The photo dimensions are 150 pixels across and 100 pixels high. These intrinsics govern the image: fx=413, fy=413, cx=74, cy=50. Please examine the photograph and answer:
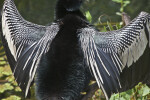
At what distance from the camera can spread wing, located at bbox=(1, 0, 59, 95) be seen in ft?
8.95

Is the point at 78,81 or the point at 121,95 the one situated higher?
the point at 78,81

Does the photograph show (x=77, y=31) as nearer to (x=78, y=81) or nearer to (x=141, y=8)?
(x=78, y=81)

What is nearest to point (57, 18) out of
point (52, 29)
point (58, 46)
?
point (52, 29)

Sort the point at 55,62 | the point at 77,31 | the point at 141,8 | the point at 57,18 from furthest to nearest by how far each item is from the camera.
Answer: the point at 141,8
the point at 57,18
the point at 77,31
the point at 55,62

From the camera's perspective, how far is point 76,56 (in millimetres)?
2686

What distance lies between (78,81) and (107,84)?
0.19m

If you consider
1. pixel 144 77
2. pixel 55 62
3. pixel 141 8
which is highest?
pixel 55 62

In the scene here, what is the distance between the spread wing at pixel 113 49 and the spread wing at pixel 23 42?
257 mm

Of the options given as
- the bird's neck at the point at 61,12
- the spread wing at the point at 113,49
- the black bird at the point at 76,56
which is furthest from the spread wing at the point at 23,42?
the spread wing at the point at 113,49

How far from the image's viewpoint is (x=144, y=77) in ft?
9.52

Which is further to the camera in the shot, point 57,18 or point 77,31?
point 57,18

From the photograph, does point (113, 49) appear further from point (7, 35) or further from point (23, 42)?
point (7, 35)

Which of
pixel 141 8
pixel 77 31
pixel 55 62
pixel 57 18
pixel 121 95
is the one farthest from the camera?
pixel 141 8

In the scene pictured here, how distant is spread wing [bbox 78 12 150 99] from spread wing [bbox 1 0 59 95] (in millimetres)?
257
